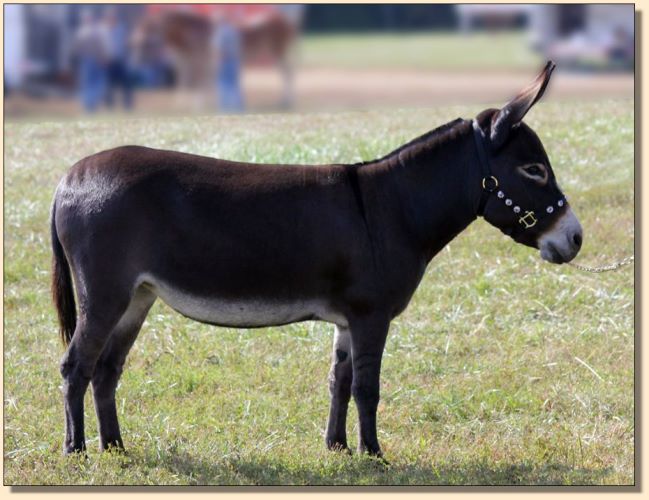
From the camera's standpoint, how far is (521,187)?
7.25 metres

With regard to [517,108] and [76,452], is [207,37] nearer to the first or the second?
[517,108]

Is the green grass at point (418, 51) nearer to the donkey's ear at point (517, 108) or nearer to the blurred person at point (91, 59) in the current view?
the donkey's ear at point (517, 108)

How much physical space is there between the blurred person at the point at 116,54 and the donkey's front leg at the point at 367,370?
224cm

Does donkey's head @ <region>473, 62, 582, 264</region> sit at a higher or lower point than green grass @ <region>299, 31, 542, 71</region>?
lower

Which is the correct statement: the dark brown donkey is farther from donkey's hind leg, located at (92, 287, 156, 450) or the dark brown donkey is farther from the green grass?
the green grass

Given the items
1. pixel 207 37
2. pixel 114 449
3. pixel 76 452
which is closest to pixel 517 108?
pixel 207 37

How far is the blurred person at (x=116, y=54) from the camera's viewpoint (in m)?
5.69

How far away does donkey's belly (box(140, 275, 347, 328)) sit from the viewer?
7.10 metres

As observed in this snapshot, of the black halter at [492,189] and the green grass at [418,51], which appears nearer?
the green grass at [418,51]

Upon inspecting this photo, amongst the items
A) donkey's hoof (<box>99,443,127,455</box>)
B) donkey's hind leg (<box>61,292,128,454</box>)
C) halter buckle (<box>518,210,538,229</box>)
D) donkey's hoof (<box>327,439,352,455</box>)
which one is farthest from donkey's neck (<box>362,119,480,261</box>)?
donkey's hoof (<box>99,443,127,455</box>)

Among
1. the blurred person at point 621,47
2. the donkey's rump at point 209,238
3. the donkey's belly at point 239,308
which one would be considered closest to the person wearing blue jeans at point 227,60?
the donkey's rump at point 209,238

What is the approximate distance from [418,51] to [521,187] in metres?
1.51

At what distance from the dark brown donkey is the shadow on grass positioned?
0.25m

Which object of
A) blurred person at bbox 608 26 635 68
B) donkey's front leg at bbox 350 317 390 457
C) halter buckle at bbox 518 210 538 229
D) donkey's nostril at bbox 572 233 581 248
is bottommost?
donkey's front leg at bbox 350 317 390 457
